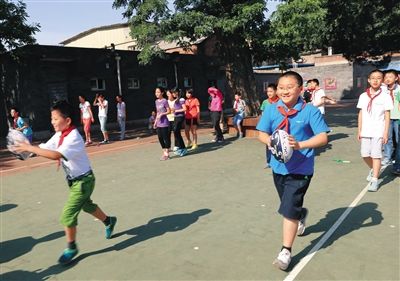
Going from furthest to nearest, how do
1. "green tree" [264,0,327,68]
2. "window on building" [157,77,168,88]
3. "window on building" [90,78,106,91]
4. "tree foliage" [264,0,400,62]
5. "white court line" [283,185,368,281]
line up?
"window on building" [157,77,168,88], "window on building" [90,78,106,91], "tree foliage" [264,0,400,62], "green tree" [264,0,327,68], "white court line" [283,185,368,281]

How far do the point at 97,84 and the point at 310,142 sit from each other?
799 inches

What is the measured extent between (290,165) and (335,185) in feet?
10.7

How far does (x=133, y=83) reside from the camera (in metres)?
A: 24.4

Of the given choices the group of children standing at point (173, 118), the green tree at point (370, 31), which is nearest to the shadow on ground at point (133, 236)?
the group of children standing at point (173, 118)

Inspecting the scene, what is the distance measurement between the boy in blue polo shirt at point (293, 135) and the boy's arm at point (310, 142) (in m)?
0.05

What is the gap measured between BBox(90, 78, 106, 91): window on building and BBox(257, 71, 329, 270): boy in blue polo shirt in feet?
→ 64.1

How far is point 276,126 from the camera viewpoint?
12.7 ft

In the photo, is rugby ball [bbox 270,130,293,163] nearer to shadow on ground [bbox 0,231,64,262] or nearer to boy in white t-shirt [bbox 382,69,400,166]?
shadow on ground [bbox 0,231,64,262]

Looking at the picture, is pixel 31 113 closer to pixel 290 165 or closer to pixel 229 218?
pixel 229 218

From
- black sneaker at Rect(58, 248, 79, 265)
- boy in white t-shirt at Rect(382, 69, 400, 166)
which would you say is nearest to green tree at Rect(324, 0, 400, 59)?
boy in white t-shirt at Rect(382, 69, 400, 166)

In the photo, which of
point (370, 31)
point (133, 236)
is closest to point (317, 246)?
point (133, 236)

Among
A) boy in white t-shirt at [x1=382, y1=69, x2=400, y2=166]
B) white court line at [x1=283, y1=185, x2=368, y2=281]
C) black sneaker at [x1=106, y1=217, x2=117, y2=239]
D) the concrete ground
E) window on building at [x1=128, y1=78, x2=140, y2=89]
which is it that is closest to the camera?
white court line at [x1=283, y1=185, x2=368, y2=281]

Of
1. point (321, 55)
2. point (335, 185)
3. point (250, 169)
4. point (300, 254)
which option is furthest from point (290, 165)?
point (321, 55)

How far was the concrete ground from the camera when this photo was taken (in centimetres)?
389
